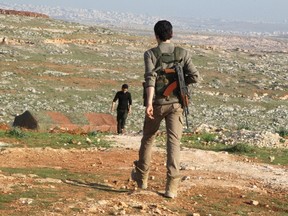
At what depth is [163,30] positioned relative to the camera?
9609 mm

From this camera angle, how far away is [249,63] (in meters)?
62.2

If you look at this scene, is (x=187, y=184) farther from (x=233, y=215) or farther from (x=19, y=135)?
(x=19, y=135)

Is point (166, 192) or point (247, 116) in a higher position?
point (166, 192)

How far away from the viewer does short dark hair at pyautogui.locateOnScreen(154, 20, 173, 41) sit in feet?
31.4

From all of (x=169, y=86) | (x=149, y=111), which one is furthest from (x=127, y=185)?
(x=169, y=86)

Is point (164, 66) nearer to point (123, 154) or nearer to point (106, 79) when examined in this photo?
point (123, 154)

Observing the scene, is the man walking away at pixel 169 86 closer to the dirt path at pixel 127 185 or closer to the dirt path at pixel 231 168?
the dirt path at pixel 127 185

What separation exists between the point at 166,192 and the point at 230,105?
28374mm

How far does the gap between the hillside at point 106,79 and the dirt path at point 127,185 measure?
13318mm

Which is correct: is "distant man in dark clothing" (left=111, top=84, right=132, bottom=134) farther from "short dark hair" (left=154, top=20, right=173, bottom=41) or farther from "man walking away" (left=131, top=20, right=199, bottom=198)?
"short dark hair" (left=154, top=20, right=173, bottom=41)

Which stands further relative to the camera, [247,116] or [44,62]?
[44,62]

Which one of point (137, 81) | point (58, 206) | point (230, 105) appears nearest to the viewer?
point (58, 206)

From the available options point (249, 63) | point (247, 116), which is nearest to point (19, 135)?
point (247, 116)

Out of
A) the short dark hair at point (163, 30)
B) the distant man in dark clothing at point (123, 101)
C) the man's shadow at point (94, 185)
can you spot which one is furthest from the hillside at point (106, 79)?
the short dark hair at point (163, 30)
